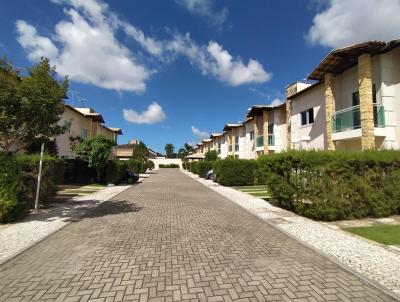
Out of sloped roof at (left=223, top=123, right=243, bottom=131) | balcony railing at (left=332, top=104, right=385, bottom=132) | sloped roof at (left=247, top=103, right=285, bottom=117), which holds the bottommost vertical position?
balcony railing at (left=332, top=104, right=385, bottom=132)

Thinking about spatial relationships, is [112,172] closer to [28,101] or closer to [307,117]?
[28,101]

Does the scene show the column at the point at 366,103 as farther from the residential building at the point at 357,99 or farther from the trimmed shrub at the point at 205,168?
the trimmed shrub at the point at 205,168

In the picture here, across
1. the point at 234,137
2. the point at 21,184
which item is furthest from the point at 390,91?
the point at 234,137

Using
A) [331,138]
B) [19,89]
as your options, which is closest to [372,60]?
[331,138]

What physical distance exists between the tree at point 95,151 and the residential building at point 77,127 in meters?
2.21

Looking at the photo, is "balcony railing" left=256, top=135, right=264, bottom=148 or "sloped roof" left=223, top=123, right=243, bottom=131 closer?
"balcony railing" left=256, top=135, right=264, bottom=148

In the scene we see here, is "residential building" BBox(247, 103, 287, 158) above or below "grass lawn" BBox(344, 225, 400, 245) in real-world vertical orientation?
above

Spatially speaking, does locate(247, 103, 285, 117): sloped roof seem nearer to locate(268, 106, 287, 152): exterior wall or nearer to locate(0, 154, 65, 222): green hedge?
locate(268, 106, 287, 152): exterior wall

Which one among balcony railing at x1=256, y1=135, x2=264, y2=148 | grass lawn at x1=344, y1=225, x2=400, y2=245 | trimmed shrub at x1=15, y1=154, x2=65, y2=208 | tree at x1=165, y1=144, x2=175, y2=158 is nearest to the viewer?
grass lawn at x1=344, y1=225, x2=400, y2=245

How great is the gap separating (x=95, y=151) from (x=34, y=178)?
1125 cm

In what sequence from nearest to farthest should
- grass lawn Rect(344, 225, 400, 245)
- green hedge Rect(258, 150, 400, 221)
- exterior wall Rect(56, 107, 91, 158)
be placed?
grass lawn Rect(344, 225, 400, 245), green hedge Rect(258, 150, 400, 221), exterior wall Rect(56, 107, 91, 158)

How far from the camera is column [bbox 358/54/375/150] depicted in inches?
580

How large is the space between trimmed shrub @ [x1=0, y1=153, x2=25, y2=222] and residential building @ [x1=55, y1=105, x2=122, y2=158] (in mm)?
16037

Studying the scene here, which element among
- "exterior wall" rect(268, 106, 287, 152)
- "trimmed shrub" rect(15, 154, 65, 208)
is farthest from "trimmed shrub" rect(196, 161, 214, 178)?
"trimmed shrub" rect(15, 154, 65, 208)
